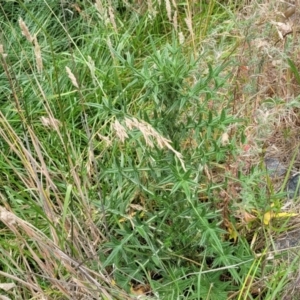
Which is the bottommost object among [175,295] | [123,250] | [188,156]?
[175,295]

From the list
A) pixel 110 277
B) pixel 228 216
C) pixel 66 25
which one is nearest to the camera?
pixel 110 277

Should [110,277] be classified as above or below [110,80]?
below

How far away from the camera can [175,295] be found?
1.87 m

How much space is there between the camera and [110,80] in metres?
2.72

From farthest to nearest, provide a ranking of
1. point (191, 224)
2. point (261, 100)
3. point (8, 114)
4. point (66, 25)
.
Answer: point (66, 25) < point (8, 114) < point (261, 100) < point (191, 224)

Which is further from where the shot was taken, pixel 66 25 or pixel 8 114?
pixel 66 25

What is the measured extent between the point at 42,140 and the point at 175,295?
896mm

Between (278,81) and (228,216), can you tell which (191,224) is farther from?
(278,81)

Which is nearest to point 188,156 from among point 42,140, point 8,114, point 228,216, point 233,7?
point 228,216

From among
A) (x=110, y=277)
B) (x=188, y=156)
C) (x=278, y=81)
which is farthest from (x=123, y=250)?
(x=278, y=81)

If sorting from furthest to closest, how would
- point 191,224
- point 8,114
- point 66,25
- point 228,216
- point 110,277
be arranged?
point 66,25 → point 8,114 → point 228,216 → point 110,277 → point 191,224

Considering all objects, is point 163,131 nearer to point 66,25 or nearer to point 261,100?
point 261,100

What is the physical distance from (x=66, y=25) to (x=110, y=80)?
1.72 feet

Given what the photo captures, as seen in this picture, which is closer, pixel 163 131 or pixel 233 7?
pixel 163 131
